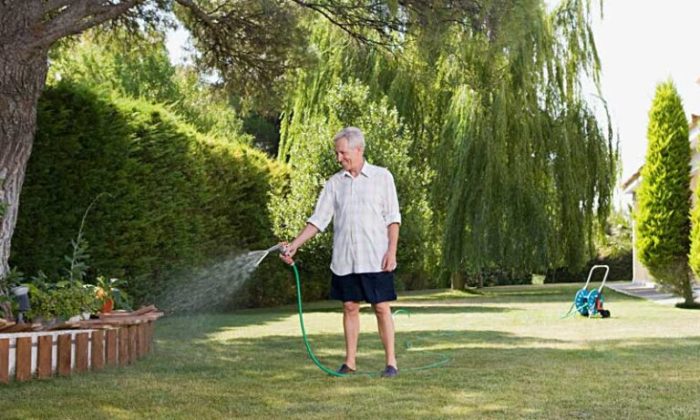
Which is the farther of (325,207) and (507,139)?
(507,139)

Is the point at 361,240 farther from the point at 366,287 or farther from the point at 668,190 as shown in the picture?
the point at 668,190

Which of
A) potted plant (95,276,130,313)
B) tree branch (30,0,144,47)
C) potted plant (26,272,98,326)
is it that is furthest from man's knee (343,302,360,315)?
tree branch (30,0,144,47)

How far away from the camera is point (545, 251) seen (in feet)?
58.0

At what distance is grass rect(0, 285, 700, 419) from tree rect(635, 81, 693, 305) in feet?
17.0

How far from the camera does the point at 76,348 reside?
19.6 ft

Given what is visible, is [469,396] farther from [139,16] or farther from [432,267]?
[432,267]

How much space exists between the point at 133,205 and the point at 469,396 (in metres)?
6.74

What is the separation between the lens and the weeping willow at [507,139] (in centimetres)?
1745

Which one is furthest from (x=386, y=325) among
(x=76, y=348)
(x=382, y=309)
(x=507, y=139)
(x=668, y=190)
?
(x=507, y=139)

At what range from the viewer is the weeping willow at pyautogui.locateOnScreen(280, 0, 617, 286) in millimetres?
17453

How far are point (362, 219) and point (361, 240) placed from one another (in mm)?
130

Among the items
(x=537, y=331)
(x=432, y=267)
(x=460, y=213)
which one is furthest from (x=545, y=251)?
(x=537, y=331)

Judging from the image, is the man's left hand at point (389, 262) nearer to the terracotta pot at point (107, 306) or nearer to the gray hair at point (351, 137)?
the gray hair at point (351, 137)

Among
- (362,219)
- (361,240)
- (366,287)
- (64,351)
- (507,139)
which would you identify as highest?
(507,139)
